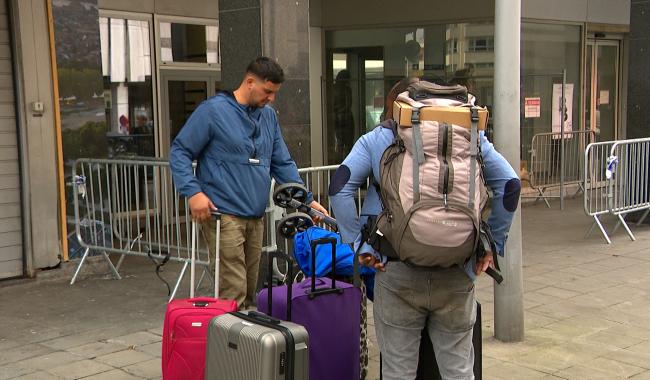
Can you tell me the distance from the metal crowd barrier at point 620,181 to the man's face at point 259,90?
5775 mm

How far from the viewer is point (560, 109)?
45.3 feet

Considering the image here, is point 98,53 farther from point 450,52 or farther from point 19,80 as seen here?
point 450,52

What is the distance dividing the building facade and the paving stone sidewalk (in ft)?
3.24

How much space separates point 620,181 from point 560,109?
13.4ft

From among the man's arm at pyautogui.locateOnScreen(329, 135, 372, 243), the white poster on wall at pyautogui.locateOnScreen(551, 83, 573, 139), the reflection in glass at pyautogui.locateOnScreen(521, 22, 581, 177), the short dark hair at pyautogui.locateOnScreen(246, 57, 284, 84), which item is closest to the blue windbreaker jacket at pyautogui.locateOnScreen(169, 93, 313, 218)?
the short dark hair at pyautogui.locateOnScreen(246, 57, 284, 84)

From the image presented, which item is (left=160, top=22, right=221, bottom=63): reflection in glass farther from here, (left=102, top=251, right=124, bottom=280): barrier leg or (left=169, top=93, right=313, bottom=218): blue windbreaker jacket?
(left=169, top=93, right=313, bottom=218): blue windbreaker jacket

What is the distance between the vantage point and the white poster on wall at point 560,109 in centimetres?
1381

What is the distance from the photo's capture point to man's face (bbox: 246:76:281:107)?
16.2 ft

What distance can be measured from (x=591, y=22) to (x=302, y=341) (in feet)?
39.7

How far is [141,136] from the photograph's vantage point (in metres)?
10.7

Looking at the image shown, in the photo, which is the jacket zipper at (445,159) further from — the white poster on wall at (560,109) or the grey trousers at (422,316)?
the white poster on wall at (560,109)

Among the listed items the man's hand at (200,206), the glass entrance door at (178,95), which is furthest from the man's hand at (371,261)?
the glass entrance door at (178,95)

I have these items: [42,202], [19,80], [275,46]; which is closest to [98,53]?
[19,80]

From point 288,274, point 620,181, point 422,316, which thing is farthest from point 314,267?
point 620,181
